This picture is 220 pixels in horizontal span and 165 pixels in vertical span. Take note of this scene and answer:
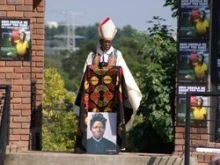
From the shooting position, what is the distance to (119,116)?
11.2m

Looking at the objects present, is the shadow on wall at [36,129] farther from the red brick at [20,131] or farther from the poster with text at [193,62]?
the poster with text at [193,62]

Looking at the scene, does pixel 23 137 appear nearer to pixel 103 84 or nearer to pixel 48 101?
pixel 103 84

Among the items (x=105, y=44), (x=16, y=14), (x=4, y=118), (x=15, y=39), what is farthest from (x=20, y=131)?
(x=105, y=44)

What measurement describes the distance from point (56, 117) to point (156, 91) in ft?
15.8

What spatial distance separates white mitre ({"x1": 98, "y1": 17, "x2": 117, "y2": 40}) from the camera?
36.3 feet

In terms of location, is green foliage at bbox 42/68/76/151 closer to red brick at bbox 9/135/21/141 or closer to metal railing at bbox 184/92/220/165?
red brick at bbox 9/135/21/141

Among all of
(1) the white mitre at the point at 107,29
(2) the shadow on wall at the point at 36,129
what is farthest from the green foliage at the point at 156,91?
(1) the white mitre at the point at 107,29

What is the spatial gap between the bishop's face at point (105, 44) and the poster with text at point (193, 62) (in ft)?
2.35

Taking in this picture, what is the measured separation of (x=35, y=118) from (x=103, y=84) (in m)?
1.65

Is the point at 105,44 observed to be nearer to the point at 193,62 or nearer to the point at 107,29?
the point at 107,29

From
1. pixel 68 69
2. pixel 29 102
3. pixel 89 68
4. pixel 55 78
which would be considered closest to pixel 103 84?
pixel 89 68

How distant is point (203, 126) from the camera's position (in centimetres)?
1122

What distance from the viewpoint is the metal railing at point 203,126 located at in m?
10.6

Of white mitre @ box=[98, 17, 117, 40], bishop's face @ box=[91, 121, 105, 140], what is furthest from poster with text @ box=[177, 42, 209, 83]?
bishop's face @ box=[91, 121, 105, 140]
